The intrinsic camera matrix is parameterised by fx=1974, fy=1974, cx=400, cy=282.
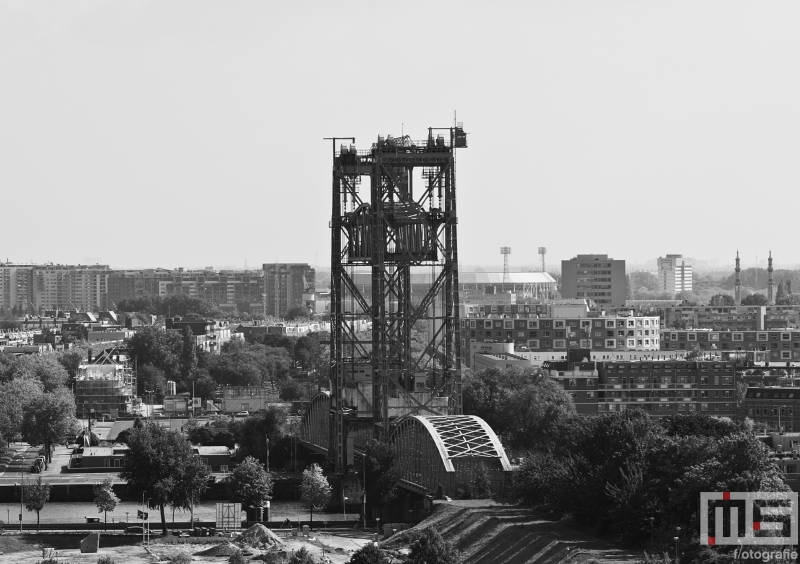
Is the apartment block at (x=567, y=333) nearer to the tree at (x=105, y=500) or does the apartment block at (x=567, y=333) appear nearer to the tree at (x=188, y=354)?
the tree at (x=188, y=354)

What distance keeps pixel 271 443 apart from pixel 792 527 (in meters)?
48.1

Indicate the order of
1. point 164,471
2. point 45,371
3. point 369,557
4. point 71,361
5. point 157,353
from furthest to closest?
point 157,353
point 71,361
point 45,371
point 164,471
point 369,557

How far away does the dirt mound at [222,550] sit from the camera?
70.6m

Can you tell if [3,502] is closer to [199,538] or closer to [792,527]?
[199,538]

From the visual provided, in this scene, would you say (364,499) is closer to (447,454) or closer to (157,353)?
(447,454)

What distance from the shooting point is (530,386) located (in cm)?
10200

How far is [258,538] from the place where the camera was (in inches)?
2835

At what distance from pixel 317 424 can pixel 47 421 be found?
66.3 feet

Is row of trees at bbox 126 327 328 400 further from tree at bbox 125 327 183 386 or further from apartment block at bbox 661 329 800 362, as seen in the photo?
apartment block at bbox 661 329 800 362

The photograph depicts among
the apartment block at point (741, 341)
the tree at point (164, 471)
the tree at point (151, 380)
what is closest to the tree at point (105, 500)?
the tree at point (164, 471)

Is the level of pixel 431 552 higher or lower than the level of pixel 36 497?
higher

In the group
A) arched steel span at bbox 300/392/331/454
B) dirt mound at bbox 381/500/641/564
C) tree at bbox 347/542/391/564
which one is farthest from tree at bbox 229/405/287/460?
tree at bbox 347/542/391/564

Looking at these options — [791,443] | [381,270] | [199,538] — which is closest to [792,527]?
[199,538]

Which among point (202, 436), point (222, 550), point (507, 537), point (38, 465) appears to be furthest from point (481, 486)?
point (202, 436)
